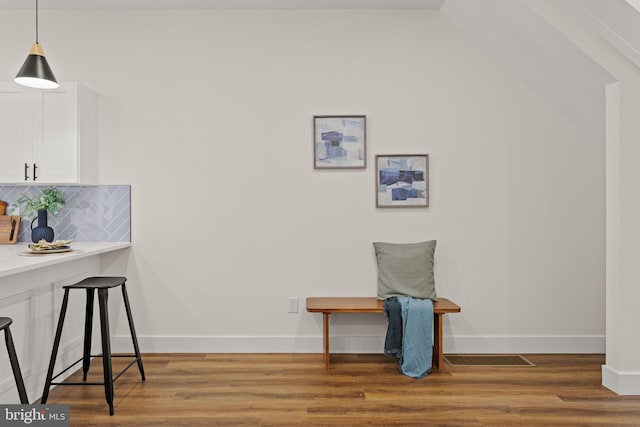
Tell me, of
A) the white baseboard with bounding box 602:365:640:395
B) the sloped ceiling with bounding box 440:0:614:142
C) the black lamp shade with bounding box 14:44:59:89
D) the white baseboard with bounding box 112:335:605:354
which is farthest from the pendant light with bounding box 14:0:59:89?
the white baseboard with bounding box 602:365:640:395

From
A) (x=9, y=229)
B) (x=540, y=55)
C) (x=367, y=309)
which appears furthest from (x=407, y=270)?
(x=9, y=229)

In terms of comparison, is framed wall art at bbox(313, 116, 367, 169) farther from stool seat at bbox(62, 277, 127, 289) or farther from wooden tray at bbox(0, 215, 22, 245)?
wooden tray at bbox(0, 215, 22, 245)

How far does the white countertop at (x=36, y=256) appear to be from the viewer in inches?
98.5

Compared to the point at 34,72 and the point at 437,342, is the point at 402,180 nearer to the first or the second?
the point at 437,342

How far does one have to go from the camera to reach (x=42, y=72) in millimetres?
3043

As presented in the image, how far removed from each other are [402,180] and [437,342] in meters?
1.25

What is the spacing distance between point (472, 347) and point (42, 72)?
3.53 meters

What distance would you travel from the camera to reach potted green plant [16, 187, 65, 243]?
3775 millimetres

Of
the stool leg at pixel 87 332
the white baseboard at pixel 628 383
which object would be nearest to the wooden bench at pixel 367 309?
the white baseboard at pixel 628 383

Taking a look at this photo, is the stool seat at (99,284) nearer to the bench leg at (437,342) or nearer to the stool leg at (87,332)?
the stool leg at (87,332)

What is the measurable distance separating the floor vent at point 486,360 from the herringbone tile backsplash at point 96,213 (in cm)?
267

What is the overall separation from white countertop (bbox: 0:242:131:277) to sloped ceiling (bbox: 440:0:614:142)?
10.2ft

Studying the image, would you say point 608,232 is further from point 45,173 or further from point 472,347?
point 45,173

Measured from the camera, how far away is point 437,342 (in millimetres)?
3676
